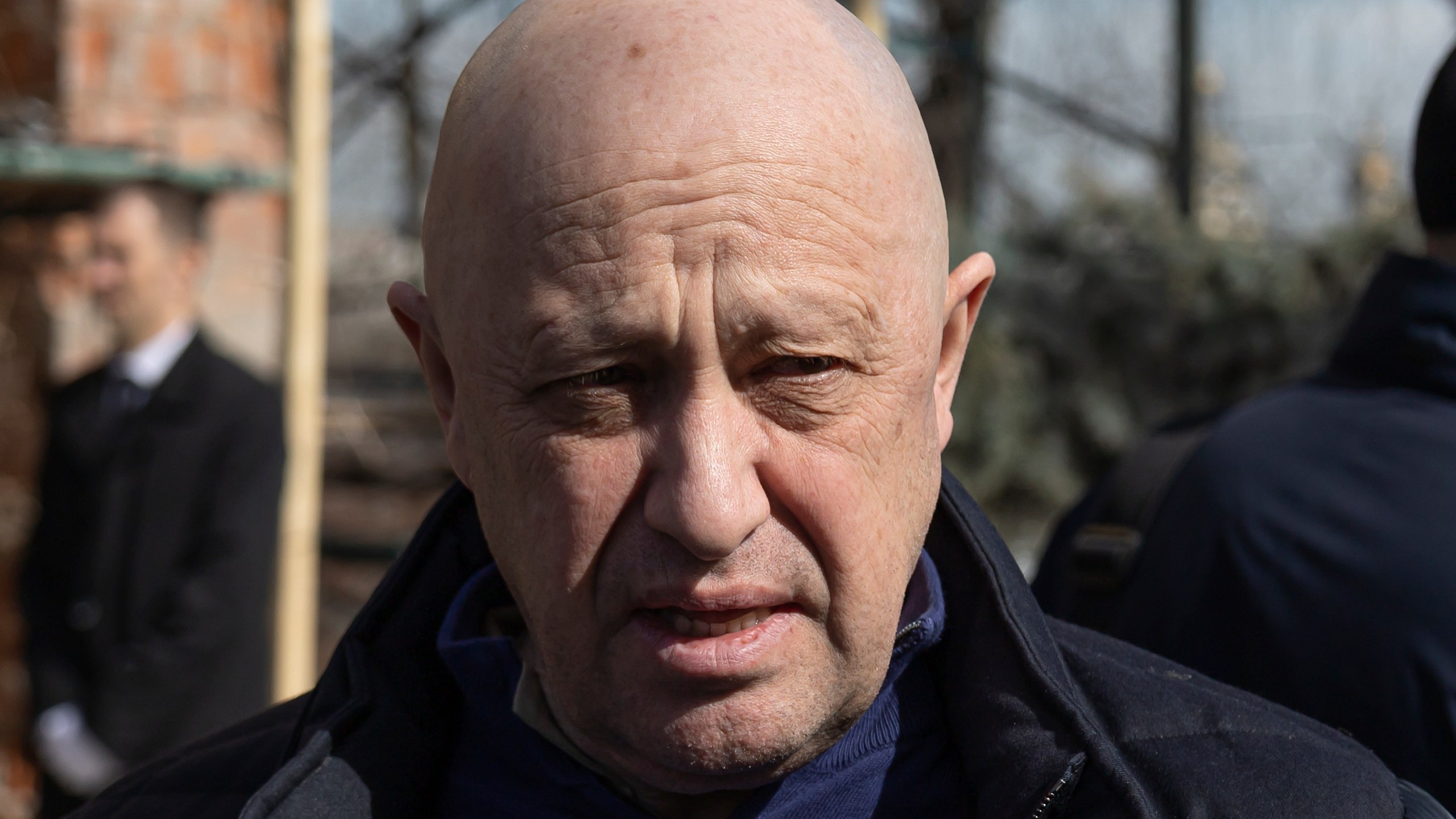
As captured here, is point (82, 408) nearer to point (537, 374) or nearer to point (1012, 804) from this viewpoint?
point (537, 374)

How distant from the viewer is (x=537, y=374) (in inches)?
48.4

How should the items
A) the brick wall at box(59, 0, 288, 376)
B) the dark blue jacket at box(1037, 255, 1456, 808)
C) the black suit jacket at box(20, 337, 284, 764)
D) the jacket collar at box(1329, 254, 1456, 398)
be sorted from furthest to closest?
1. the brick wall at box(59, 0, 288, 376)
2. the black suit jacket at box(20, 337, 284, 764)
3. the jacket collar at box(1329, 254, 1456, 398)
4. the dark blue jacket at box(1037, 255, 1456, 808)

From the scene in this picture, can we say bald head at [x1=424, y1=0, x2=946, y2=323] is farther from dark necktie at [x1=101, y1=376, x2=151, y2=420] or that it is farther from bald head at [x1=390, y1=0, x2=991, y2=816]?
dark necktie at [x1=101, y1=376, x2=151, y2=420]

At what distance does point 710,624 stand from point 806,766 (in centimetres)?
22

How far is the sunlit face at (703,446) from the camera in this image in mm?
1167

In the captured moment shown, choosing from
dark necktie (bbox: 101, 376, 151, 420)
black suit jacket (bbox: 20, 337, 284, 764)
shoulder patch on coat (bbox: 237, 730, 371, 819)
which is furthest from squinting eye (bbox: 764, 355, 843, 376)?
dark necktie (bbox: 101, 376, 151, 420)

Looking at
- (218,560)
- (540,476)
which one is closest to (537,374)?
(540,476)

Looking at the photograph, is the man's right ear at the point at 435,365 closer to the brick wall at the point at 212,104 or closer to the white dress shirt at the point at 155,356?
the white dress shirt at the point at 155,356

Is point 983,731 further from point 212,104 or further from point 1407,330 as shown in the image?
point 212,104

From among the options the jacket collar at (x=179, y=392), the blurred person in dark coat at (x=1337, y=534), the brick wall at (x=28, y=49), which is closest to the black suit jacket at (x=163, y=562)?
the jacket collar at (x=179, y=392)

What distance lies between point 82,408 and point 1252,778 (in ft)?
11.1

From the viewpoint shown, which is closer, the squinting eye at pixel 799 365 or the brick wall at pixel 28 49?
the squinting eye at pixel 799 365

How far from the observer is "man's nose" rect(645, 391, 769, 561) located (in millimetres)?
1144

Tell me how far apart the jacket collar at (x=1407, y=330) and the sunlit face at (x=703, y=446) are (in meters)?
0.98
